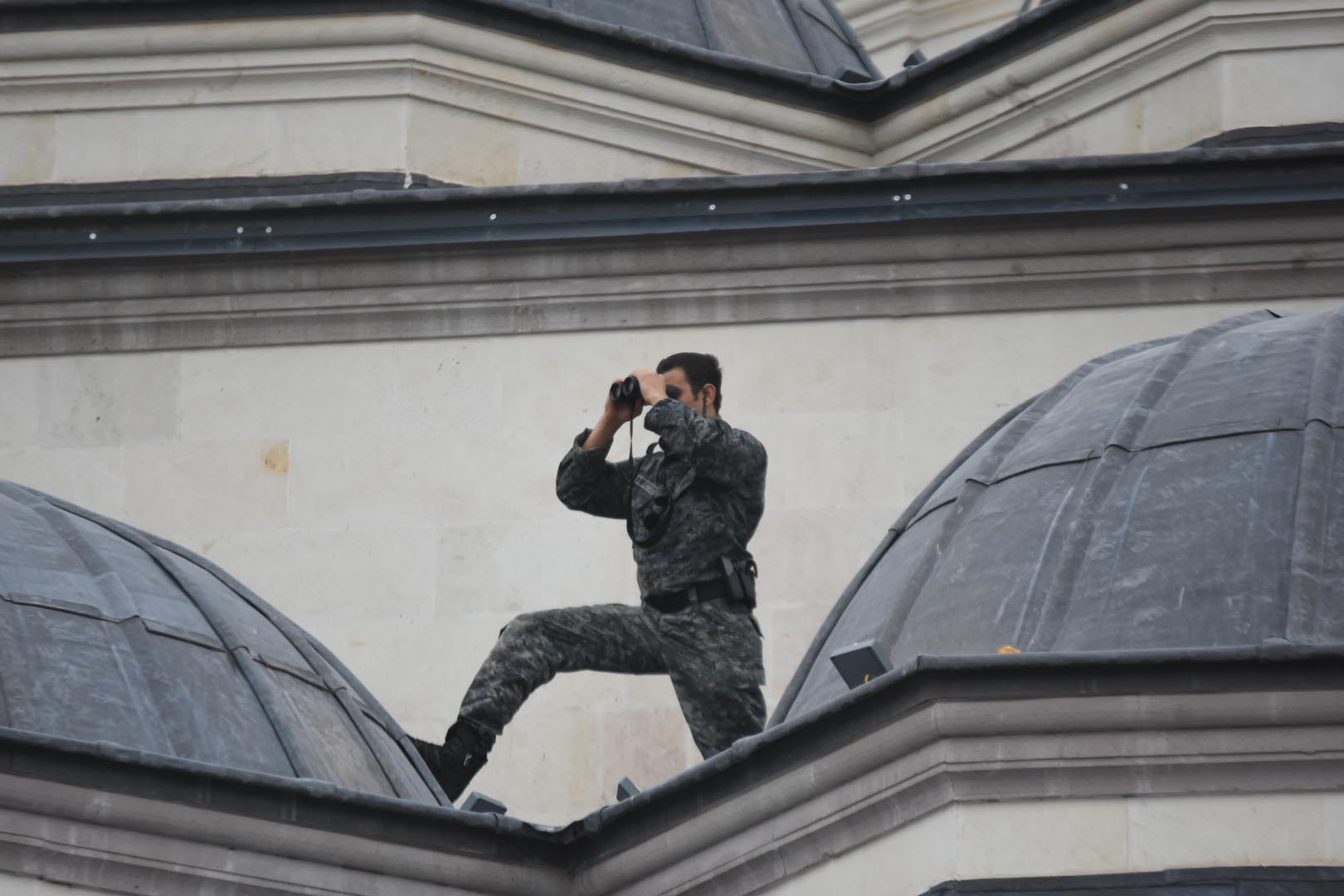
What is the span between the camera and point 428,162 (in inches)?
830

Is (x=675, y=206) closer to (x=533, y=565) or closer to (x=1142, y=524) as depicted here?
(x=533, y=565)

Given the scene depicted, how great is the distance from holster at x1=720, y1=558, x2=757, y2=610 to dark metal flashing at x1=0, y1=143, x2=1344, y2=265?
433 cm

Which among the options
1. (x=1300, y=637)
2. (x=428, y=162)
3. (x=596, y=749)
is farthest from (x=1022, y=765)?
(x=428, y=162)

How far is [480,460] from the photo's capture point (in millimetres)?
18875

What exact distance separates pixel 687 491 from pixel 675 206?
448 cm

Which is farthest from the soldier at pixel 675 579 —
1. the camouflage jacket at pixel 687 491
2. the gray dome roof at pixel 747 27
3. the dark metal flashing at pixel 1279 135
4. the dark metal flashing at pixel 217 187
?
the gray dome roof at pixel 747 27

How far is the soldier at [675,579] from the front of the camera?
14.7 metres

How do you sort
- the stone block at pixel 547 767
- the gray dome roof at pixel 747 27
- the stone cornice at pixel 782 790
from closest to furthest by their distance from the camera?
the stone cornice at pixel 782 790, the stone block at pixel 547 767, the gray dome roof at pixel 747 27

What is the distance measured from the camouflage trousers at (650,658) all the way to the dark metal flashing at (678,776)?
5.08 feet

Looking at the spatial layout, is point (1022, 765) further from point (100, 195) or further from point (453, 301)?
point (100, 195)

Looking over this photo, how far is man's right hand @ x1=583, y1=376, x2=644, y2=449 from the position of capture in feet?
48.8

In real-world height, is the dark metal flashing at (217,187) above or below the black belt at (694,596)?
above

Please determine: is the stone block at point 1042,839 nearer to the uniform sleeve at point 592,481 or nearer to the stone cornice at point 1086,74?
the uniform sleeve at point 592,481

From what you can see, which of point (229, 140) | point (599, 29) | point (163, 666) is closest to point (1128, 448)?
point (163, 666)
